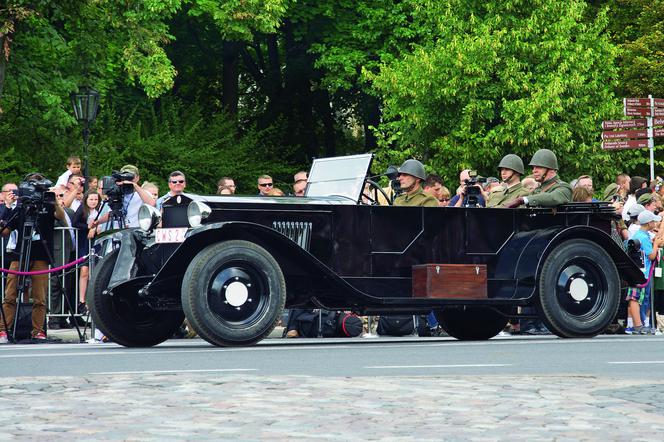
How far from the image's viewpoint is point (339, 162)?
14.9 m

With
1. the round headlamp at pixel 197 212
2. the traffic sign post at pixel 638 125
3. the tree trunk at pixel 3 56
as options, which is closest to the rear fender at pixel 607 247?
the round headlamp at pixel 197 212

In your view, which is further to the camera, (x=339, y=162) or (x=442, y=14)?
(x=442, y=14)

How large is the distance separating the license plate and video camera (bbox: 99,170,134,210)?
2789mm

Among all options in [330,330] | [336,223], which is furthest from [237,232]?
[330,330]

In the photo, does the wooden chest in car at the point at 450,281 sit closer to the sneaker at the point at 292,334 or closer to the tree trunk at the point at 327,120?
the sneaker at the point at 292,334

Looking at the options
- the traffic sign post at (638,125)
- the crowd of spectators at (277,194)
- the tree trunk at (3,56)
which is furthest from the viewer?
the traffic sign post at (638,125)

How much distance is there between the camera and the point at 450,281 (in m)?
14.4

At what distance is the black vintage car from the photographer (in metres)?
12.9

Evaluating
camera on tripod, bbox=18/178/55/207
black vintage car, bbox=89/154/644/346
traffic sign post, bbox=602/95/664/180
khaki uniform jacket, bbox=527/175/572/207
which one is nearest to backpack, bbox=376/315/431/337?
black vintage car, bbox=89/154/644/346

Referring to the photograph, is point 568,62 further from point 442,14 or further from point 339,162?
point 339,162

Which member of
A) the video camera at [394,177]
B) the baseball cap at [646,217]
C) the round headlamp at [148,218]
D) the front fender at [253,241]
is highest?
the video camera at [394,177]

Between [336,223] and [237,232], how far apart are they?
1253 millimetres

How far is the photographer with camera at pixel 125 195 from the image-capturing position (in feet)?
52.9

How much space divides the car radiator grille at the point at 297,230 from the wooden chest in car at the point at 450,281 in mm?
1227
